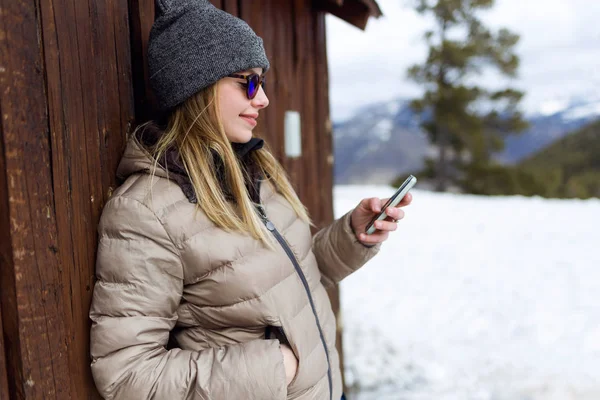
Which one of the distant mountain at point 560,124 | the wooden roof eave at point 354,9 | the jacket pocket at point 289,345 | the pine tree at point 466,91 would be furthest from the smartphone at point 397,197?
the distant mountain at point 560,124

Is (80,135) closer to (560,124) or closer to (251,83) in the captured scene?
(251,83)

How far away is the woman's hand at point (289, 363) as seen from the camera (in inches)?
54.4

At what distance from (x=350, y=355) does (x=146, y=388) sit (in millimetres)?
3718

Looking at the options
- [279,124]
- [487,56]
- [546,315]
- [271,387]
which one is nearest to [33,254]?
[271,387]

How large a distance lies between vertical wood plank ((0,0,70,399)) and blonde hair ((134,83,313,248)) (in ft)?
1.00

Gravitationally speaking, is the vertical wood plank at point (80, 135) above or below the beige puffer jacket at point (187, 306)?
above

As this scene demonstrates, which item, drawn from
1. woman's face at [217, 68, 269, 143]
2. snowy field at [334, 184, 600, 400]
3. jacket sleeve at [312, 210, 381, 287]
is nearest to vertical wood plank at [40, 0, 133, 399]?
woman's face at [217, 68, 269, 143]

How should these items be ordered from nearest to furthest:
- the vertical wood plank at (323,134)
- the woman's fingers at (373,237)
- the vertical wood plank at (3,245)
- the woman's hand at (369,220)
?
1. the vertical wood plank at (3,245)
2. the woman's hand at (369,220)
3. the woman's fingers at (373,237)
4. the vertical wood plank at (323,134)

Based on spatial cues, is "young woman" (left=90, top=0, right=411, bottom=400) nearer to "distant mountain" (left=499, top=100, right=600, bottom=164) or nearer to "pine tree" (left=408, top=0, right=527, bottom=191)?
"pine tree" (left=408, top=0, right=527, bottom=191)

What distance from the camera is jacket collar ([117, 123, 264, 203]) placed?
139 centimetres

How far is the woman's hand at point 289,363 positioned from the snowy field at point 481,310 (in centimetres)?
278

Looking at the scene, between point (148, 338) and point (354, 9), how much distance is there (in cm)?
260

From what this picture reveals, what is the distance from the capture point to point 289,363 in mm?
1389

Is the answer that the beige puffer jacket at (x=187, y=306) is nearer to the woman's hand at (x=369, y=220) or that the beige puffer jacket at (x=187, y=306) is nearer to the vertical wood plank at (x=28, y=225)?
the vertical wood plank at (x=28, y=225)
